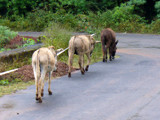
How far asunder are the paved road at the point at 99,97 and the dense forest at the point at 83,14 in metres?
13.9

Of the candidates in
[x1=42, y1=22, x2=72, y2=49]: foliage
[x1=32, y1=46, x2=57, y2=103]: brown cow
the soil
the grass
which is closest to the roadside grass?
the grass

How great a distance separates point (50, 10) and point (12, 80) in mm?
21376

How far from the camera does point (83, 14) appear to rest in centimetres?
3300

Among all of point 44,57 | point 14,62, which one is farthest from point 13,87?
point 14,62

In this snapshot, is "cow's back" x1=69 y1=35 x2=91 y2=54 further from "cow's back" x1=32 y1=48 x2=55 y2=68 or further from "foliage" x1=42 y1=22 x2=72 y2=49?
"foliage" x1=42 y1=22 x2=72 y2=49

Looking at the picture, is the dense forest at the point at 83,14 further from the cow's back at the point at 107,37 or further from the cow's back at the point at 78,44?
the cow's back at the point at 78,44

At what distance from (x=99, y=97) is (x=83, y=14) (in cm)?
2257

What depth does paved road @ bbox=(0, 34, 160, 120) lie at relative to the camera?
9320mm

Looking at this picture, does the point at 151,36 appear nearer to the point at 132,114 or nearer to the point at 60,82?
the point at 60,82

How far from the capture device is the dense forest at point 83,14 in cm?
3008

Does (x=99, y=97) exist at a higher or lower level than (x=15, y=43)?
lower

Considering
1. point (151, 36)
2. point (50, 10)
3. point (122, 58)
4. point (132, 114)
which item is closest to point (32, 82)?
point (132, 114)

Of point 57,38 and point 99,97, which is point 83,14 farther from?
point 99,97

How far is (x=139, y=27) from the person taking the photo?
2989cm
